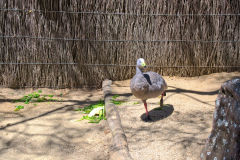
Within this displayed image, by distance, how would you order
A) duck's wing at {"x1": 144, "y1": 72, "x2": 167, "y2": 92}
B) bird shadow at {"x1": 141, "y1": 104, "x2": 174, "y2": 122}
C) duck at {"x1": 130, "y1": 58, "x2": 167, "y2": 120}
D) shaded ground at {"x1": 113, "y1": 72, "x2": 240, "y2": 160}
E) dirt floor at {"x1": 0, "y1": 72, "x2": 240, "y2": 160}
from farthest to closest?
1. bird shadow at {"x1": 141, "y1": 104, "x2": 174, "y2": 122}
2. duck's wing at {"x1": 144, "y1": 72, "x2": 167, "y2": 92}
3. duck at {"x1": 130, "y1": 58, "x2": 167, "y2": 120}
4. dirt floor at {"x1": 0, "y1": 72, "x2": 240, "y2": 160}
5. shaded ground at {"x1": 113, "y1": 72, "x2": 240, "y2": 160}

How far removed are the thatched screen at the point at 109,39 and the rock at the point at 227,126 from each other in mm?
3614

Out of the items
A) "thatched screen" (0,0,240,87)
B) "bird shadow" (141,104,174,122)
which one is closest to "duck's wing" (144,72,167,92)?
"bird shadow" (141,104,174,122)

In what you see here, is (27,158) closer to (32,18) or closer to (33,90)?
(33,90)

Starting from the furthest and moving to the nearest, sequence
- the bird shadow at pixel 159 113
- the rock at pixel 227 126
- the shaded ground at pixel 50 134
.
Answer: the bird shadow at pixel 159 113, the shaded ground at pixel 50 134, the rock at pixel 227 126

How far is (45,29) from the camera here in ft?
16.2

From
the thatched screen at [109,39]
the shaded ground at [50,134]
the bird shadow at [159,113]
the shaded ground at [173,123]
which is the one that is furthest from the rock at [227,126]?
the thatched screen at [109,39]

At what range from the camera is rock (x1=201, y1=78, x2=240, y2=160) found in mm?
1567

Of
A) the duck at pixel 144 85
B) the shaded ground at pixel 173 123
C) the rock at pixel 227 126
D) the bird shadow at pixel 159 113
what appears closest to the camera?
the rock at pixel 227 126

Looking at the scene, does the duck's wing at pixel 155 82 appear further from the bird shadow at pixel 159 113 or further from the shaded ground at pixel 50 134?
the shaded ground at pixel 50 134

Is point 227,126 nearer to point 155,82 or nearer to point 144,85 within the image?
point 144,85

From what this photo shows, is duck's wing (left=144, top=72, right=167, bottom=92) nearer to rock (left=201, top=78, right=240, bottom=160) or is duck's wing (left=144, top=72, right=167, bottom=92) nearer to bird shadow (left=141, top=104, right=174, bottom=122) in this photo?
bird shadow (left=141, top=104, right=174, bottom=122)

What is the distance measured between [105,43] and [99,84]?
89cm

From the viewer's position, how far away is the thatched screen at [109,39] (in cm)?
493

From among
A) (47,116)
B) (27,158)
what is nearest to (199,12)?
(47,116)
